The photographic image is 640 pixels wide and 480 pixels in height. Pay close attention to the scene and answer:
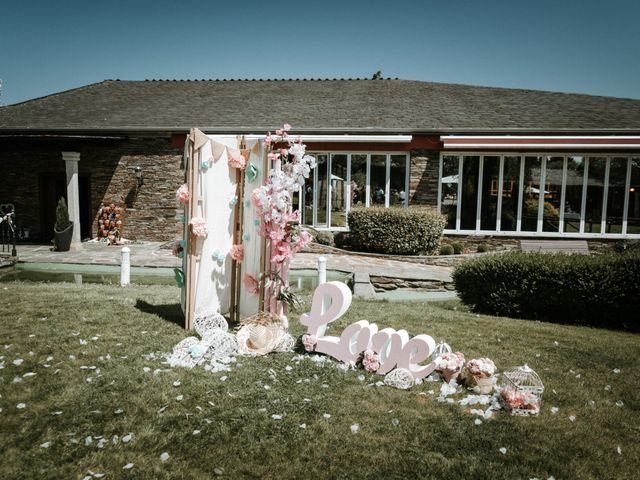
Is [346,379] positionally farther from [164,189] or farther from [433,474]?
[164,189]

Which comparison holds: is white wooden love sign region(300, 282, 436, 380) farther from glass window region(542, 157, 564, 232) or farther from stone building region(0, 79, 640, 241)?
glass window region(542, 157, 564, 232)

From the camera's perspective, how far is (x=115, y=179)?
660 inches

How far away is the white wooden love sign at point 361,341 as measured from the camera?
15.1 feet

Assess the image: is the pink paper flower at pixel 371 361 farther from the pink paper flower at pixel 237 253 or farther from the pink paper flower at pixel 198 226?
the pink paper flower at pixel 198 226

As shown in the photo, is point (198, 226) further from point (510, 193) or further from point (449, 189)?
point (510, 193)

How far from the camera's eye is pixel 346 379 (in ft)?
15.1

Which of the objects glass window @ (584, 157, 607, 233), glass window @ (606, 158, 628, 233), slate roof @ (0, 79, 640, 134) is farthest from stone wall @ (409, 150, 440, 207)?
glass window @ (606, 158, 628, 233)

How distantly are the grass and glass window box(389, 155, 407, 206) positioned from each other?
10607 mm

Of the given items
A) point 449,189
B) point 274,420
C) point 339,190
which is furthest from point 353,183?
point 274,420

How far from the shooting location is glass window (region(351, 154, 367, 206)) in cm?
1619

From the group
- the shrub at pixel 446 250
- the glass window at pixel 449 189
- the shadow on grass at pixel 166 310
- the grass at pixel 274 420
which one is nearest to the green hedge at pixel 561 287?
the grass at pixel 274 420

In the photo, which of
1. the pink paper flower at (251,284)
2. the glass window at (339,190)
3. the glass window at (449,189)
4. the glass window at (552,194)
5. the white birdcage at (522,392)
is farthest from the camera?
the glass window at (339,190)

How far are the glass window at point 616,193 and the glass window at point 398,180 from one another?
21.7 ft

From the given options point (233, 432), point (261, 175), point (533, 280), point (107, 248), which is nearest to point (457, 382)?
point (233, 432)
